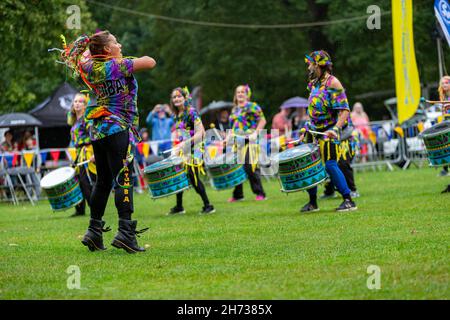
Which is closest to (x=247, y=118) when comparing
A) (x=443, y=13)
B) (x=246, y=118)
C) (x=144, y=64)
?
(x=246, y=118)

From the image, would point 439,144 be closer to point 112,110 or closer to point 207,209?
point 207,209

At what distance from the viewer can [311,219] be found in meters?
10.8

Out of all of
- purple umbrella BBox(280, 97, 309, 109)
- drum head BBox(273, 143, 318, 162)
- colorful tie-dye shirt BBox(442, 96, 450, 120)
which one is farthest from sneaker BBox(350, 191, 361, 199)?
purple umbrella BBox(280, 97, 309, 109)

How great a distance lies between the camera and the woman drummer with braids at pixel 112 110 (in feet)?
27.1

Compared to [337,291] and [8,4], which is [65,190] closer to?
[337,291]

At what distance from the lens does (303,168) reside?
1118cm

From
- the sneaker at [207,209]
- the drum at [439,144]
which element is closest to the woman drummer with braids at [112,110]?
the sneaker at [207,209]

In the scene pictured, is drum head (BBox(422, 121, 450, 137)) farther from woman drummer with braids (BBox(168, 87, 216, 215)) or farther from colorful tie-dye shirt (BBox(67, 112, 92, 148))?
colorful tie-dye shirt (BBox(67, 112, 92, 148))

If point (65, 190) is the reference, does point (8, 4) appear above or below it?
above

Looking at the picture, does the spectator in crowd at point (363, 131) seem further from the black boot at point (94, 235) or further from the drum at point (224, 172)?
the black boot at point (94, 235)

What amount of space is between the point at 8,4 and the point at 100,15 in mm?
14564

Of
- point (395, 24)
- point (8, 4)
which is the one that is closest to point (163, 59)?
point (8, 4)

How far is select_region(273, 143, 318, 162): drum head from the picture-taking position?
36.6ft

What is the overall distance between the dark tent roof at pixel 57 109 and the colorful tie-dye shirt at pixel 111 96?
17.5 m
